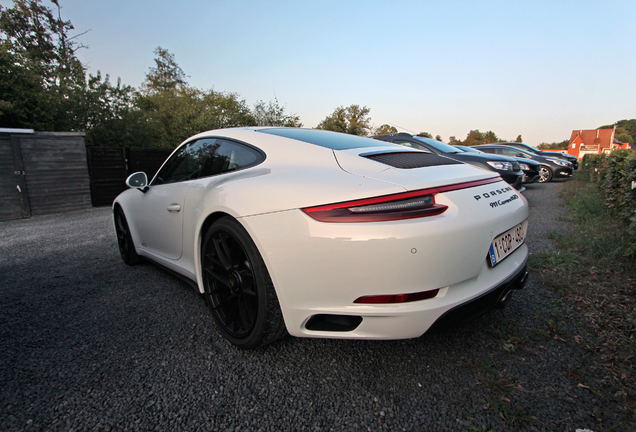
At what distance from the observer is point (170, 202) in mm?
2459

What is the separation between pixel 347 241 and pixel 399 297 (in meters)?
0.33

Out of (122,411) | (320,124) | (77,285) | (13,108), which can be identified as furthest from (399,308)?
(320,124)

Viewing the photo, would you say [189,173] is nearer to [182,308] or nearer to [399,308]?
[182,308]

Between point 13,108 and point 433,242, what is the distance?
13.9m

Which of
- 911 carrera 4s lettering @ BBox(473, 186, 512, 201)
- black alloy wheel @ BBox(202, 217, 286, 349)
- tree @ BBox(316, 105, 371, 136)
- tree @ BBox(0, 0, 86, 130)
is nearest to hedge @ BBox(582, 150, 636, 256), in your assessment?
911 carrera 4s lettering @ BBox(473, 186, 512, 201)

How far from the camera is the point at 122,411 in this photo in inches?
57.7

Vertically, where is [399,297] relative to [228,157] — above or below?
below

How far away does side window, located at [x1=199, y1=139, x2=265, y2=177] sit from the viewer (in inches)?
79.7

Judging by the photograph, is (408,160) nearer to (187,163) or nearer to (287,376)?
(287,376)

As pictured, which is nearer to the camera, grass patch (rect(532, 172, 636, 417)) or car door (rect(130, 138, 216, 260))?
grass patch (rect(532, 172, 636, 417))

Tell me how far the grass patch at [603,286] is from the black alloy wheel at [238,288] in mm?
1634

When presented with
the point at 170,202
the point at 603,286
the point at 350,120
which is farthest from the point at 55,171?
the point at 350,120

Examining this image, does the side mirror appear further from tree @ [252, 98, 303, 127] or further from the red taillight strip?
tree @ [252, 98, 303, 127]

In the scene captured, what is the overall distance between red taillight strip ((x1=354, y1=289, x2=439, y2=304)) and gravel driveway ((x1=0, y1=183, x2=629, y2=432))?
495 mm
